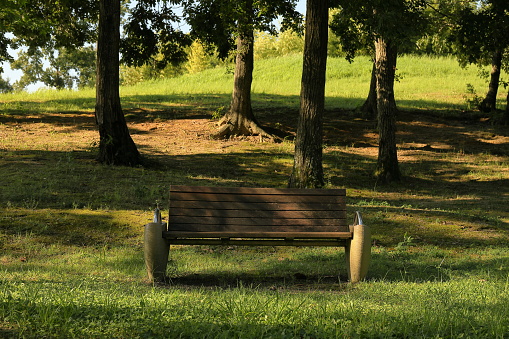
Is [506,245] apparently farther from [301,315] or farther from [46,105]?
[46,105]

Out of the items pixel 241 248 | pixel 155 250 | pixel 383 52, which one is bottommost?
pixel 241 248

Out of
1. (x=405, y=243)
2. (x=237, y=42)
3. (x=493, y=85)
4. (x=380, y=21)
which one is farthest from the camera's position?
(x=493, y=85)

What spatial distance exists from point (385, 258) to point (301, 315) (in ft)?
14.6

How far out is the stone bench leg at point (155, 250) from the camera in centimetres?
727

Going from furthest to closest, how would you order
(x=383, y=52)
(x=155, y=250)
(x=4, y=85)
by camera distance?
1. (x=4, y=85)
2. (x=383, y=52)
3. (x=155, y=250)

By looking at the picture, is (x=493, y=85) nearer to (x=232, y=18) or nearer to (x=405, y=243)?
(x=232, y=18)

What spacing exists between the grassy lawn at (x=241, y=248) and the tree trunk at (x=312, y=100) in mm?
1305

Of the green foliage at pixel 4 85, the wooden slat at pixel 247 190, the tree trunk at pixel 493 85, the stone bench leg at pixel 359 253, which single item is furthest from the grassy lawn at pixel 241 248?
the green foliage at pixel 4 85

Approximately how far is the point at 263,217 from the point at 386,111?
35.0 feet

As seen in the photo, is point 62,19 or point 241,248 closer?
point 241,248

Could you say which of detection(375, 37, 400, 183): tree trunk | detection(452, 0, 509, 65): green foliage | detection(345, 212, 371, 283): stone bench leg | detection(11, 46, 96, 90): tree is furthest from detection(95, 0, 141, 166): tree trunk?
detection(11, 46, 96, 90): tree

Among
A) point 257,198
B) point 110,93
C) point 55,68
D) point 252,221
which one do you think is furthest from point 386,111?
point 55,68

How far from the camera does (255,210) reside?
7.80 meters

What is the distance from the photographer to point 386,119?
57.9 ft
